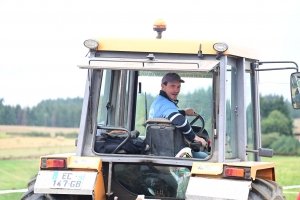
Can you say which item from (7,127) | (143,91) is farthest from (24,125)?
(143,91)

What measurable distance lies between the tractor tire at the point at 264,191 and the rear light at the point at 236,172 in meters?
0.16

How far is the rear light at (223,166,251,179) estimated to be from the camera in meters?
7.78

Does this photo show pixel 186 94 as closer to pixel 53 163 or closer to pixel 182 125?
pixel 182 125

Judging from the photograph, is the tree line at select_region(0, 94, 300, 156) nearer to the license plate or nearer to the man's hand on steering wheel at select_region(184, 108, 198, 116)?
the man's hand on steering wheel at select_region(184, 108, 198, 116)

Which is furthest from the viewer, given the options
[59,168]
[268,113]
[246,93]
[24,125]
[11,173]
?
[268,113]

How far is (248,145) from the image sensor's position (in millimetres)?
9086

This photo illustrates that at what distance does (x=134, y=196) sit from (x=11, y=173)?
10.9 m

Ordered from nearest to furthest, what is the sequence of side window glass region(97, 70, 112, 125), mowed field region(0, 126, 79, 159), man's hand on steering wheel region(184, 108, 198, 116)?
1. side window glass region(97, 70, 112, 125)
2. man's hand on steering wheel region(184, 108, 198, 116)
3. mowed field region(0, 126, 79, 159)

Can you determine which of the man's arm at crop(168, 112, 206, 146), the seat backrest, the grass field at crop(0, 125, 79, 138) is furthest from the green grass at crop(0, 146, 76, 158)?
the man's arm at crop(168, 112, 206, 146)

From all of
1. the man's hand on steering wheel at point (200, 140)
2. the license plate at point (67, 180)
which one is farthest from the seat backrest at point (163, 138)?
the license plate at point (67, 180)

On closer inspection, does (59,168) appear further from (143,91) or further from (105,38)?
(143,91)

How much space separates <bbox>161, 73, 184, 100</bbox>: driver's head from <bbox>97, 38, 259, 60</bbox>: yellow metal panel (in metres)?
0.51

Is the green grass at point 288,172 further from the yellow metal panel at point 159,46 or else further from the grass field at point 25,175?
the yellow metal panel at point 159,46

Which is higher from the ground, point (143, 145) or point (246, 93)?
point (246, 93)
